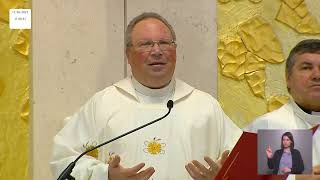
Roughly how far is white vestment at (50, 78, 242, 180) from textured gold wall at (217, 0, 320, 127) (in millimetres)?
573

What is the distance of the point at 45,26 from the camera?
3.13m

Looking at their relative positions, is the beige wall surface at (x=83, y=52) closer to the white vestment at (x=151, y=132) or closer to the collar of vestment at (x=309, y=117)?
the white vestment at (x=151, y=132)

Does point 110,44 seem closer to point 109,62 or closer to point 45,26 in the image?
point 109,62

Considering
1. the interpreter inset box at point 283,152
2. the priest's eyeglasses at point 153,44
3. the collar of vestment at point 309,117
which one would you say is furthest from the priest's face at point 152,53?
the interpreter inset box at point 283,152

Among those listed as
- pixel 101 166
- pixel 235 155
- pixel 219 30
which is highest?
pixel 219 30

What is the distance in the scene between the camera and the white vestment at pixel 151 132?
2.47 metres

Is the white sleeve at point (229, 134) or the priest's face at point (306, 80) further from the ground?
the priest's face at point (306, 80)

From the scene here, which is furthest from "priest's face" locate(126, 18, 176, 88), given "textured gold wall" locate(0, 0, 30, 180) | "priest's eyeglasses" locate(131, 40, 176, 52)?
"textured gold wall" locate(0, 0, 30, 180)

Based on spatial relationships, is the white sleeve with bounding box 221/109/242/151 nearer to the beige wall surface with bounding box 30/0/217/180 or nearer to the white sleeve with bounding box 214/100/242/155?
the white sleeve with bounding box 214/100/242/155

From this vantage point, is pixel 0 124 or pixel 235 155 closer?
pixel 235 155

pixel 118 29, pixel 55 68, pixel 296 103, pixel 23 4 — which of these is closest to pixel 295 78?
pixel 296 103

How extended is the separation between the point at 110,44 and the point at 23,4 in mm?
542

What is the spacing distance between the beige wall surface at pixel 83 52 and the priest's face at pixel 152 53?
1.91 ft

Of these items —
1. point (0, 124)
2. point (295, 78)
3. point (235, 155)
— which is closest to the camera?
point (235, 155)
